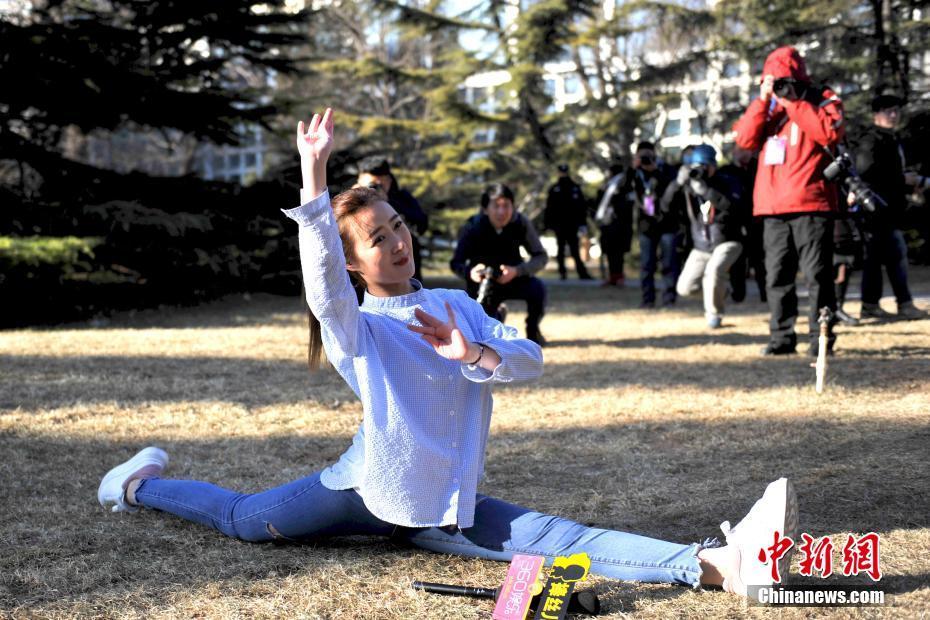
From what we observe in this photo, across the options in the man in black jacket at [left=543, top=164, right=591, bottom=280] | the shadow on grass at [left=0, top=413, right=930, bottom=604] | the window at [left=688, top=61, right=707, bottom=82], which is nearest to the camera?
the shadow on grass at [left=0, top=413, right=930, bottom=604]

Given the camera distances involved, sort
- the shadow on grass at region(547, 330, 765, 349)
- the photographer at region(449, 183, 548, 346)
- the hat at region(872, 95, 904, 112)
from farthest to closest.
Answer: the shadow on grass at region(547, 330, 765, 349) → the hat at region(872, 95, 904, 112) → the photographer at region(449, 183, 548, 346)

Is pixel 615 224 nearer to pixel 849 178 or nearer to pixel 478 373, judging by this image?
pixel 849 178

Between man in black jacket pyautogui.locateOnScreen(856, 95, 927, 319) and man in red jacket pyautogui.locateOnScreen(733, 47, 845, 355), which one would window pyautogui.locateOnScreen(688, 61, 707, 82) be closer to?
man in black jacket pyautogui.locateOnScreen(856, 95, 927, 319)

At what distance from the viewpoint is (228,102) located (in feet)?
46.5

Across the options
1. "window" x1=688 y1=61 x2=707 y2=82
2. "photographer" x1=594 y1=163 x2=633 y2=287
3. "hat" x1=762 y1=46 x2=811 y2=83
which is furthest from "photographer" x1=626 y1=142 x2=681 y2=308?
"window" x1=688 y1=61 x2=707 y2=82

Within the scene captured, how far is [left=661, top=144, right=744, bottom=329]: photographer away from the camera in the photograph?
9.66 metres

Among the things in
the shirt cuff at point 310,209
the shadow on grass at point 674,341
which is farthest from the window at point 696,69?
the shirt cuff at point 310,209

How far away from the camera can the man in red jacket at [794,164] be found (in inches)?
282

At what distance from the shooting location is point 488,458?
511 centimetres

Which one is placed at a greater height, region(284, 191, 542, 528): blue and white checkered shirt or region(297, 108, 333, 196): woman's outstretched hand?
region(297, 108, 333, 196): woman's outstretched hand

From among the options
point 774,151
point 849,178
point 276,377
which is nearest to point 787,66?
point 774,151

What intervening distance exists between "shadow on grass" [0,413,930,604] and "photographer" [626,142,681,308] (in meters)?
6.53

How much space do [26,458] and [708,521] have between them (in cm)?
335

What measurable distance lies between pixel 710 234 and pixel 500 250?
7.95ft
